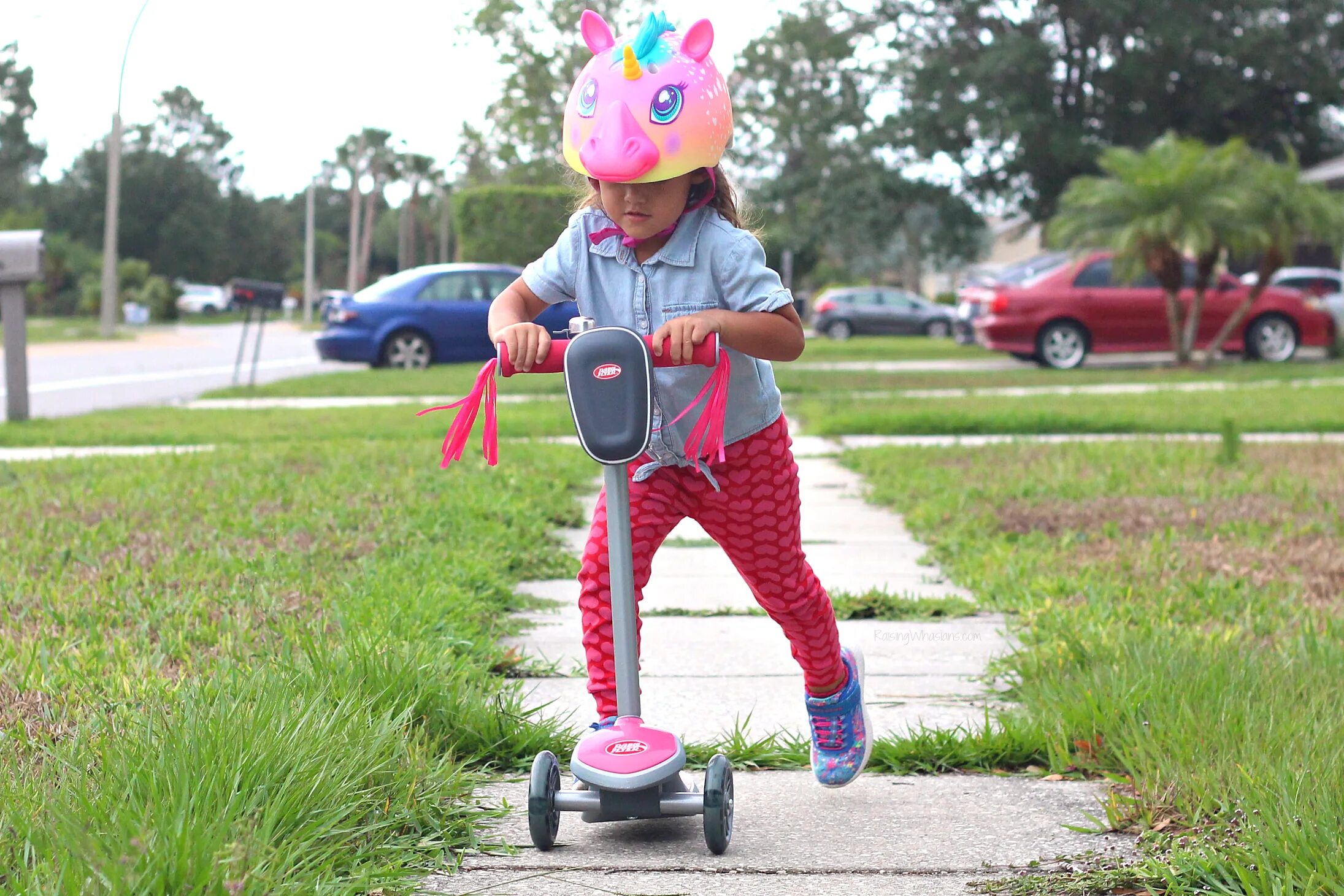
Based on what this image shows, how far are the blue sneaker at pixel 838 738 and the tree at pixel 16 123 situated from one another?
76.8 meters

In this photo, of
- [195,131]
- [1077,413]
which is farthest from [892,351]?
[195,131]

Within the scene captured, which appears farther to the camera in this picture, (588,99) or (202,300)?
(202,300)

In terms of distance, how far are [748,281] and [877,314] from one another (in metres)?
32.0

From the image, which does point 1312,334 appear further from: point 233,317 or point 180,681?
point 233,317

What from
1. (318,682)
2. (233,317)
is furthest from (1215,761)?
(233,317)

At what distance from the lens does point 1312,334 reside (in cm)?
1853

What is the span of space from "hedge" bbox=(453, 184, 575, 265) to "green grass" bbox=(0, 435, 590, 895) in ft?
53.1

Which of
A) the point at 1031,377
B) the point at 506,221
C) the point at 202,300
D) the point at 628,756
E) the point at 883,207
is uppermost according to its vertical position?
the point at 883,207

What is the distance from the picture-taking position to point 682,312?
8.82 ft

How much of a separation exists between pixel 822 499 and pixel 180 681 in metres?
4.45

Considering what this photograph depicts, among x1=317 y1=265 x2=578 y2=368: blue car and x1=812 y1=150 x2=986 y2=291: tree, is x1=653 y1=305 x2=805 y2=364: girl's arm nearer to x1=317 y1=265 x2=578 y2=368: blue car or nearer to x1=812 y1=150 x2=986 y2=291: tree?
x1=317 y1=265 x2=578 y2=368: blue car

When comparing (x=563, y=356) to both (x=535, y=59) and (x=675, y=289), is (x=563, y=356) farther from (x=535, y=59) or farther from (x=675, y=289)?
(x=535, y=59)

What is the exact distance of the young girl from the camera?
8.29ft

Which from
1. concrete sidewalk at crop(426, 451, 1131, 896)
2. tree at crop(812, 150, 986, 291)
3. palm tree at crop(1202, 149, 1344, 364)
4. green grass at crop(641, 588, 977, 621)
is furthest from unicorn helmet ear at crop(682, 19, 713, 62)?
tree at crop(812, 150, 986, 291)
